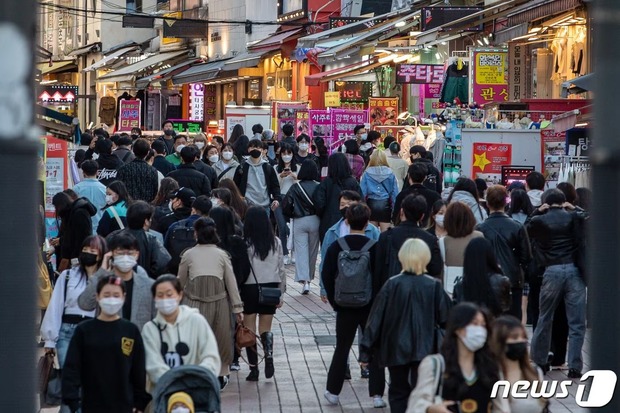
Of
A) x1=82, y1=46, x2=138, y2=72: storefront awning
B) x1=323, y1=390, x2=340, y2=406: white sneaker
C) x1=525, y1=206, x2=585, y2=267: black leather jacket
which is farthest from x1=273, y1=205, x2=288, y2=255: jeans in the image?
x1=82, y1=46, x2=138, y2=72: storefront awning

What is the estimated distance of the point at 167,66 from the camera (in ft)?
178

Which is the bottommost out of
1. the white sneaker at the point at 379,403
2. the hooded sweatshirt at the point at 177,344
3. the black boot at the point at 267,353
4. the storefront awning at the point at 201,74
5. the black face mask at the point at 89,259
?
the white sneaker at the point at 379,403

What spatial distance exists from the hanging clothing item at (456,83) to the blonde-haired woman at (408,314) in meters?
17.6

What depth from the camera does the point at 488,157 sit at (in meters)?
18.2

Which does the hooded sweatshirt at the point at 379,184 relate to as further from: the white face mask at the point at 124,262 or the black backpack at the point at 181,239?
the white face mask at the point at 124,262

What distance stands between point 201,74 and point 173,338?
38.9 metres

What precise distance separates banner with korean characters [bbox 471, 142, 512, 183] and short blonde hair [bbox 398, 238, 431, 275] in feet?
32.2

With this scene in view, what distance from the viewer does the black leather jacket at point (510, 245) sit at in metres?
10.5

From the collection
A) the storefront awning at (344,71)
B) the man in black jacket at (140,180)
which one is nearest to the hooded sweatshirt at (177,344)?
the man in black jacket at (140,180)

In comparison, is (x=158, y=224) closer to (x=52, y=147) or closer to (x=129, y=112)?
(x=52, y=147)

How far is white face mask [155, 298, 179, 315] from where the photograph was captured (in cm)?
739

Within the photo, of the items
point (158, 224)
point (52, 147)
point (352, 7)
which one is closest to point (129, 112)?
point (352, 7)

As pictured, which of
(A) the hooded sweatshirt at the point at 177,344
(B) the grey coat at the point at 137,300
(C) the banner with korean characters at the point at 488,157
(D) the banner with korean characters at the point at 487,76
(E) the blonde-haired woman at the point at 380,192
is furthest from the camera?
(D) the banner with korean characters at the point at 487,76

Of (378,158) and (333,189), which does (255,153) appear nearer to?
(333,189)
